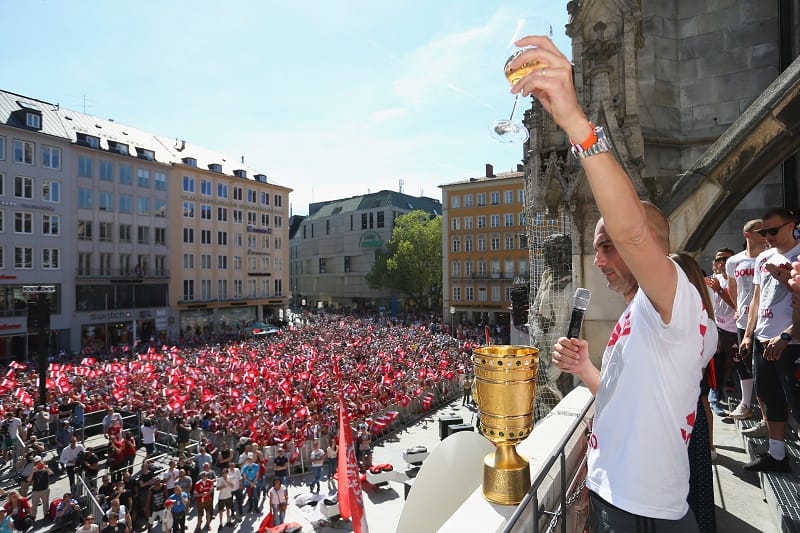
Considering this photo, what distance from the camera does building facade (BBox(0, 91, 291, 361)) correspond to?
36.5 metres

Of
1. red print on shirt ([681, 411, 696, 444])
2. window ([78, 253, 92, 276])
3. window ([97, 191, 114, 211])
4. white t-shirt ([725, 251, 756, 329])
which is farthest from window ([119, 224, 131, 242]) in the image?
red print on shirt ([681, 411, 696, 444])

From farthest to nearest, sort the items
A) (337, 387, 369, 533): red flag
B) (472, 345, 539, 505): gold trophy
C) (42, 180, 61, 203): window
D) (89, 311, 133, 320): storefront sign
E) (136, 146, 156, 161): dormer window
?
(136, 146, 156, 161): dormer window, (89, 311, 133, 320): storefront sign, (42, 180, 61, 203): window, (337, 387, 369, 533): red flag, (472, 345, 539, 505): gold trophy

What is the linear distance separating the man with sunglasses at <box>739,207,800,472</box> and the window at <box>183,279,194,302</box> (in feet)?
161

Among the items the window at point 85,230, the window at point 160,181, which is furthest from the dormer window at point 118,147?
the window at point 85,230

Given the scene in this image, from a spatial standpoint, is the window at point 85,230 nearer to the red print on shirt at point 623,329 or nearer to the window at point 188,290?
the window at point 188,290

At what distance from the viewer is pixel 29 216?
37062mm

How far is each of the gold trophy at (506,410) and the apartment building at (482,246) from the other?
168 ft

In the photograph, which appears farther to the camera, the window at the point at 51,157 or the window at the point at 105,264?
the window at the point at 105,264

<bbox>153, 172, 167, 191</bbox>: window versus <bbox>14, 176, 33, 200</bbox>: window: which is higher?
<bbox>153, 172, 167, 191</bbox>: window

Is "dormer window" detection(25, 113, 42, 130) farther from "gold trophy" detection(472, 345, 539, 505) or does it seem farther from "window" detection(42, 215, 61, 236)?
"gold trophy" detection(472, 345, 539, 505)

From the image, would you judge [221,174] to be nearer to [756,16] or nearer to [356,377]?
[356,377]

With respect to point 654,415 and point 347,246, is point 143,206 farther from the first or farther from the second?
point 654,415

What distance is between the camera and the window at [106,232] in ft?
138

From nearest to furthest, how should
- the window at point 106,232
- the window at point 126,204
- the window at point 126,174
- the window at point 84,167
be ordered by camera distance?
the window at point 84,167, the window at point 106,232, the window at point 126,204, the window at point 126,174
